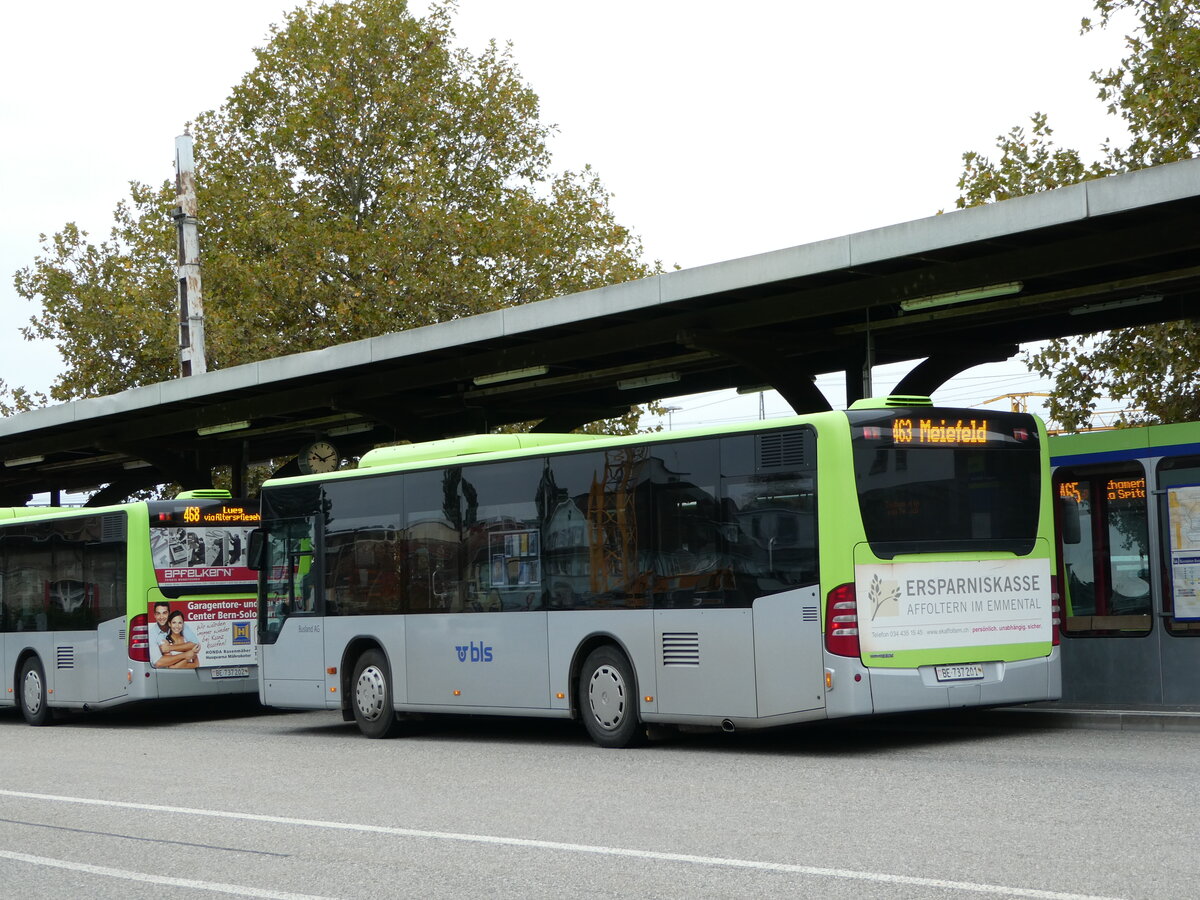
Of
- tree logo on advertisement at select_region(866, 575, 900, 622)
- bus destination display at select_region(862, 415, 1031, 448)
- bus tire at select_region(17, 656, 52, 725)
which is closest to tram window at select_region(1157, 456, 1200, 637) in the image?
bus destination display at select_region(862, 415, 1031, 448)

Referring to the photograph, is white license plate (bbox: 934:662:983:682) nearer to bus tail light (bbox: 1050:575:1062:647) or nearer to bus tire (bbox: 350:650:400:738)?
bus tail light (bbox: 1050:575:1062:647)

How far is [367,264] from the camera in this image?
42.0 meters

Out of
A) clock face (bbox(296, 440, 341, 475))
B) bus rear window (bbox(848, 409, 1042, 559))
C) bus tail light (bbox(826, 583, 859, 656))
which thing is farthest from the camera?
clock face (bbox(296, 440, 341, 475))

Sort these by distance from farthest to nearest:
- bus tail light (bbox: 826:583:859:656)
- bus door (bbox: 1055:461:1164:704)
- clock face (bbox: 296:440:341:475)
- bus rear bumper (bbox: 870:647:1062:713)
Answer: clock face (bbox: 296:440:341:475) → bus door (bbox: 1055:461:1164:704) → bus rear bumper (bbox: 870:647:1062:713) → bus tail light (bbox: 826:583:859:656)

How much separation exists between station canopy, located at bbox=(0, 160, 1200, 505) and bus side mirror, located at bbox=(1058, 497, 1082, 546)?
2167mm

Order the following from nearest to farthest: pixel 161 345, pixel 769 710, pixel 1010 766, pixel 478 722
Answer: pixel 1010 766, pixel 769 710, pixel 478 722, pixel 161 345

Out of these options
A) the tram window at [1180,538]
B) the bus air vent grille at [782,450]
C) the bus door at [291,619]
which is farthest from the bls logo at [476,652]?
the tram window at [1180,538]

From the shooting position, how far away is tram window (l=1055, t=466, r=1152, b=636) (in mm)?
14266

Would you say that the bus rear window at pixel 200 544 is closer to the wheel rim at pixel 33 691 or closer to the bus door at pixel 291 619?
the bus door at pixel 291 619

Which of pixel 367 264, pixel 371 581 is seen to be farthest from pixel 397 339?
pixel 367 264

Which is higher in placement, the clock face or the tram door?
the clock face

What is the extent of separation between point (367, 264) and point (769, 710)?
3094 cm

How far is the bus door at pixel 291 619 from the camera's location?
17.5m

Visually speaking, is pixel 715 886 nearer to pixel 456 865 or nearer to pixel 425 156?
pixel 456 865
